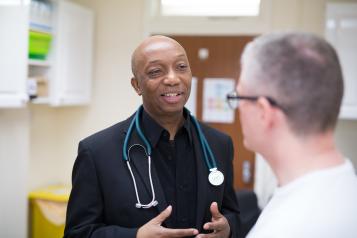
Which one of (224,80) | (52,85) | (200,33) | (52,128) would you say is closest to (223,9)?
(200,33)

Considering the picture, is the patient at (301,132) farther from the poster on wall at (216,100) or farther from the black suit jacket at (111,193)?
the poster on wall at (216,100)

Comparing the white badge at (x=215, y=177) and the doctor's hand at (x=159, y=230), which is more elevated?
the white badge at (x=215, y=177)

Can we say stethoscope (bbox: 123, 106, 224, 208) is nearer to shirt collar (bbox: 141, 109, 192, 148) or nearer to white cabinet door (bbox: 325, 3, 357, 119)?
shirt collar (bbox: 141, 109, 192, 148)

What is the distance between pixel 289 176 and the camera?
2.84ft

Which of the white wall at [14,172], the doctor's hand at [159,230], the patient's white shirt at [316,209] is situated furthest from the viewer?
the white wall at [14,172]

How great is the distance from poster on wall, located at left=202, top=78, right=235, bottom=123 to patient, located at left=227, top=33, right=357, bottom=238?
2765 millimetres

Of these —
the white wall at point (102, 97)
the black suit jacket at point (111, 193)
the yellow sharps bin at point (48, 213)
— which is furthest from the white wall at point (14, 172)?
the black suit jacket at point (111, 193)

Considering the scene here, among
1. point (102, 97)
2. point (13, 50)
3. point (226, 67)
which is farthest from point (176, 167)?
point (102, 97)

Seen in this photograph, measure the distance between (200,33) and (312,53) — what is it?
2.86 m

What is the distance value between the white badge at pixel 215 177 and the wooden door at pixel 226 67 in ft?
7.18

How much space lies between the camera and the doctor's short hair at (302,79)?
0.82m

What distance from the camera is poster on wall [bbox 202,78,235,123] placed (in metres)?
3.64

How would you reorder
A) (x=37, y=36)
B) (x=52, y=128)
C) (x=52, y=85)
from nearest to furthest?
(x=37, y=36)
(x=52, y=85)
(x=52, y=128)

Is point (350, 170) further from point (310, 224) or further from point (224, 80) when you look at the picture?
point (224, 80)
